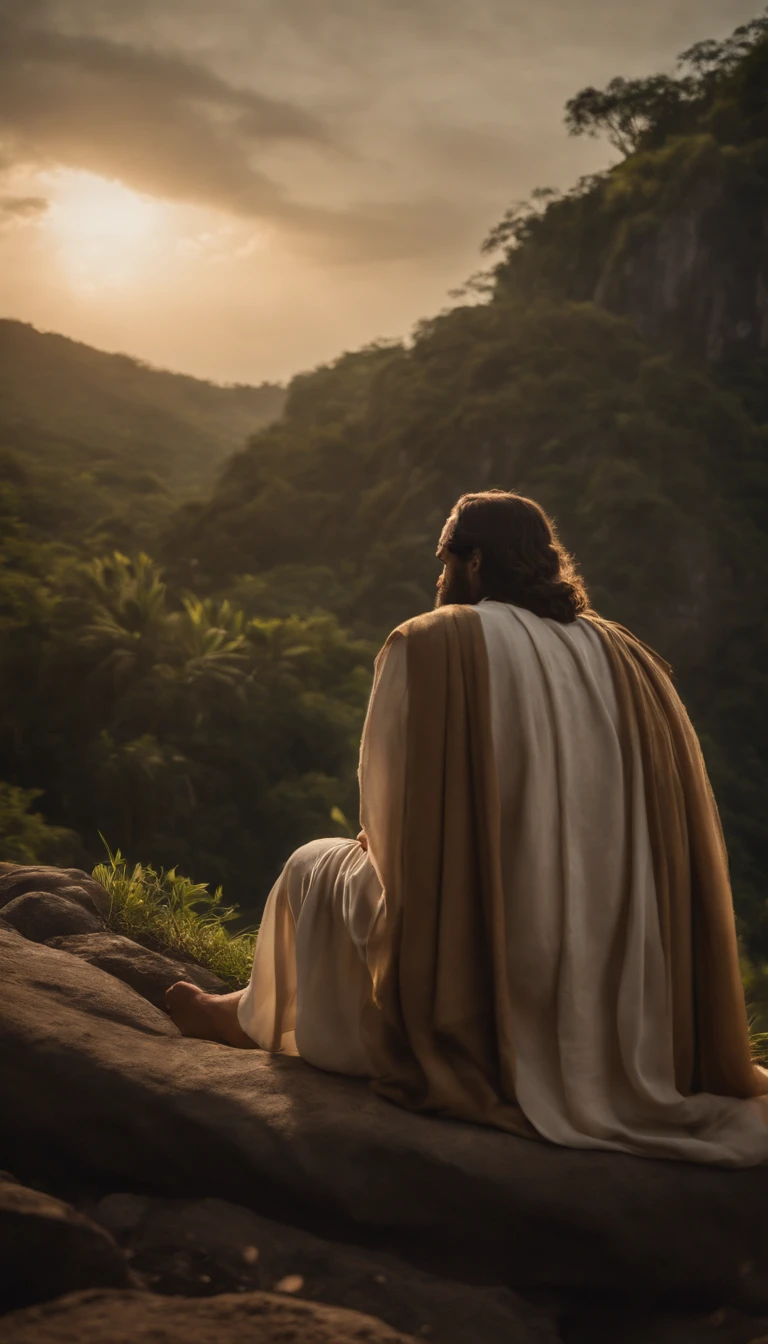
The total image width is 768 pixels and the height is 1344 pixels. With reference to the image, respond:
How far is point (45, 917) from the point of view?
13.8 ft

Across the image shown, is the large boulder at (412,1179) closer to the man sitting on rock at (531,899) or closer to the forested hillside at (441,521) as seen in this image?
the man sitting on rock at (531,899)

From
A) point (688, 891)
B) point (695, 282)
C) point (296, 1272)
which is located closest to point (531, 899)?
point (688, 891)

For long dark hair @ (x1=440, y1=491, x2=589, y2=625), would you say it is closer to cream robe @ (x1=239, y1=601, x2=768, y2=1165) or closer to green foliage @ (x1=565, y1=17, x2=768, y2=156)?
cream robe @ (x1=239, y1=601, x2=768, y2=1165)

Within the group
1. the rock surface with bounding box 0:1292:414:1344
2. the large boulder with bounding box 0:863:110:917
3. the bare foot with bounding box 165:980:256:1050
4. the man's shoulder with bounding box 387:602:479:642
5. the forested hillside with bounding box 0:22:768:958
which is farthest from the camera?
the forested hillside with bounding box 0:22:768:958

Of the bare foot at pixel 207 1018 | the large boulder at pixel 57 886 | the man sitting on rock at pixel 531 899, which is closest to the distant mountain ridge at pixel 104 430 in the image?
the large boulder at pixel 57 886

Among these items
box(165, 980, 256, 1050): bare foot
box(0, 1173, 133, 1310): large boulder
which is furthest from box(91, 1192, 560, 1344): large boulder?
box(165, 980, 256, 1050): bare foot

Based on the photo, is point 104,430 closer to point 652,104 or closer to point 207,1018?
point 652,104

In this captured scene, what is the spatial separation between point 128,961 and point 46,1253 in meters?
1.99

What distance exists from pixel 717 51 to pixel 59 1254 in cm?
2933

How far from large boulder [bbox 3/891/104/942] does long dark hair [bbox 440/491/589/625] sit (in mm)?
2277

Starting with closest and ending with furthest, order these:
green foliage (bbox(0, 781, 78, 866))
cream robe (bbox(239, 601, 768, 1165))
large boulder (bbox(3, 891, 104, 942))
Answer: cream robe (bbox(239, 601, 768, 1165))
large boulder (bbox(3, 891, 104, 942))
green foliage (bbox(0, 781, 78, 866))

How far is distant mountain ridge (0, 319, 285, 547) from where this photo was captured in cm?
2105

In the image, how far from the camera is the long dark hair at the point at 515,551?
3018mm

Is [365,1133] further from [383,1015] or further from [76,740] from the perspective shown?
[76,740]
